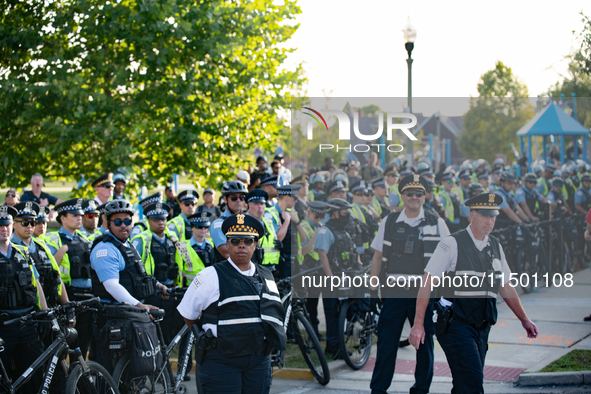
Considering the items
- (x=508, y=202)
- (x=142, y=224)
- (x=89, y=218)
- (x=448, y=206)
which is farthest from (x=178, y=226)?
(x=508, y=202)

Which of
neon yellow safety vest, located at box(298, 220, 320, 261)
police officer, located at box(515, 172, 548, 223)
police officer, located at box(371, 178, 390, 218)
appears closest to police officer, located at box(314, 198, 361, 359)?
neon yellow safety vest, located at box(298, 220, 320, 261)

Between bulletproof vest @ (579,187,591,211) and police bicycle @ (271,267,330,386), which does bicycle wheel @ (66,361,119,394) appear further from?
bulletproof vest @ (579,187,591,211)

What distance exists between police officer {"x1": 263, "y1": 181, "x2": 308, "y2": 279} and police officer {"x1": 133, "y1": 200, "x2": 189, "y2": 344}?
144 centimetres

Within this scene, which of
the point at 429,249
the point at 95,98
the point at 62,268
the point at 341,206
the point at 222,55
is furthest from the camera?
the point at 222,55

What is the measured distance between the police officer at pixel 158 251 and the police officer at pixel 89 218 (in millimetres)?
528

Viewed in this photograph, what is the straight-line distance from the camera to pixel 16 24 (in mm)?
13094

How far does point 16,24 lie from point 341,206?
813 cm

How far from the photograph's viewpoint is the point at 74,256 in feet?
23.9

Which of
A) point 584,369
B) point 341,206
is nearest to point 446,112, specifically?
point 341,206

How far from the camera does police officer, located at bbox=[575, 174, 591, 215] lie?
540 inches

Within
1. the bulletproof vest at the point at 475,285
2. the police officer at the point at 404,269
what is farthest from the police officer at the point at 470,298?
the police officer at the point at 404,269

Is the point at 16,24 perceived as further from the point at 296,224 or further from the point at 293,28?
the point at 296,224

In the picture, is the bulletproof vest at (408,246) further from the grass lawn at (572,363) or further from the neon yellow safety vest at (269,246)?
the grass lawn at (572,363)

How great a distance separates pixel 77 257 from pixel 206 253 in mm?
1736
